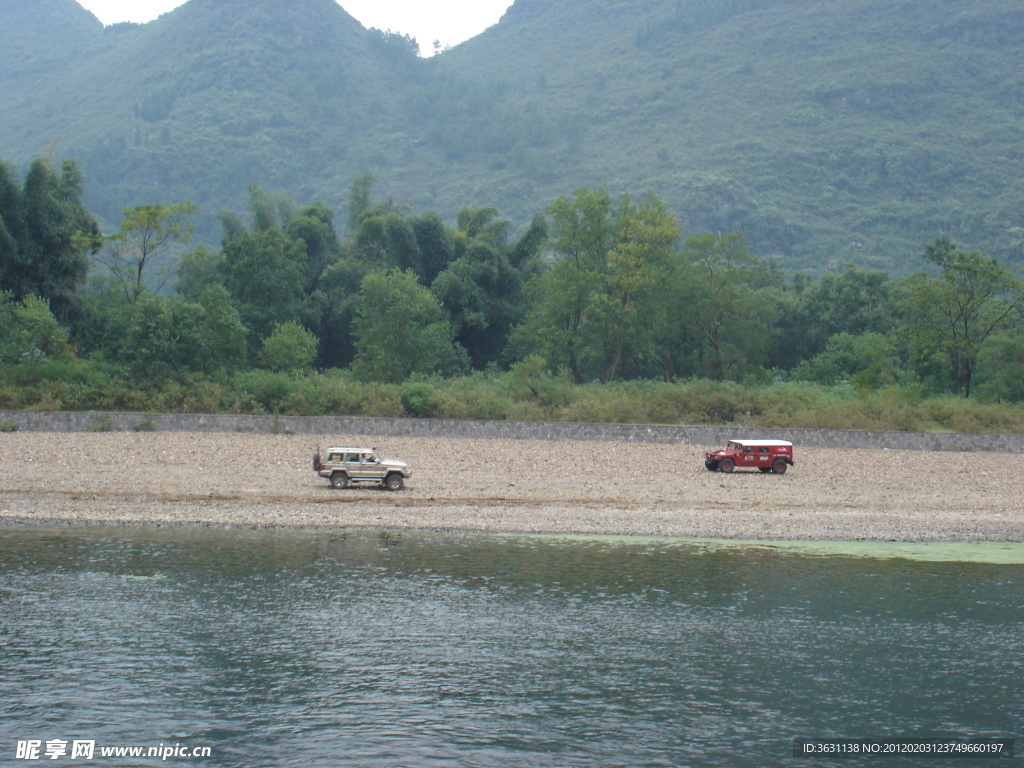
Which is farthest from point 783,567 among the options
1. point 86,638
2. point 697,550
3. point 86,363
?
point 86,363

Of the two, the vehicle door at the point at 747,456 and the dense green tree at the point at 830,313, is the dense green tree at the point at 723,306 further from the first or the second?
the vehicle door at the point at 747,456

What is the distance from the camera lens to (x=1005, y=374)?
4997 cm

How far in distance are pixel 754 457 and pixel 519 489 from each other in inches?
348

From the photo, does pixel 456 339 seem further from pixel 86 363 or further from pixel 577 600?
pixel 577 600

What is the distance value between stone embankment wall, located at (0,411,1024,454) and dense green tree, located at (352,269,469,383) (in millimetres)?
19548

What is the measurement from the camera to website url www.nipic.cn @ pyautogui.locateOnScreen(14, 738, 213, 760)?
1093 cm

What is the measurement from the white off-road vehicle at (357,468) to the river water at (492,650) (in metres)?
5.22

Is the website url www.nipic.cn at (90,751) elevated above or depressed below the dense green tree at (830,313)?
below

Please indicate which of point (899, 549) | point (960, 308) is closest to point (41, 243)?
point (899, 549)

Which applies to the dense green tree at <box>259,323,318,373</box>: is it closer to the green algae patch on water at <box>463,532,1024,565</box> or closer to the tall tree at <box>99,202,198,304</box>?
the tall tree at <box>99,202,198,304</box>

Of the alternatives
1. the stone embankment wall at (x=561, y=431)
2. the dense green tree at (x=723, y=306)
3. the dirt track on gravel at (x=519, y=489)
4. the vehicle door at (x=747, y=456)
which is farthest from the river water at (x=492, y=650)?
the dense green tree at (x=723, y=306)

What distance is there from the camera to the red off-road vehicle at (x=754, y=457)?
105 feet

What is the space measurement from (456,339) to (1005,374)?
3739cm

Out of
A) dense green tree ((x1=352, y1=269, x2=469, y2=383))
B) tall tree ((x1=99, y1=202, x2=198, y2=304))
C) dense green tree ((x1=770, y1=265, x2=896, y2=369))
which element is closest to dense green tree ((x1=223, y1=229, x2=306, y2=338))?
tall tree ((x1=99, y1=202, x2=198, y2=304))
